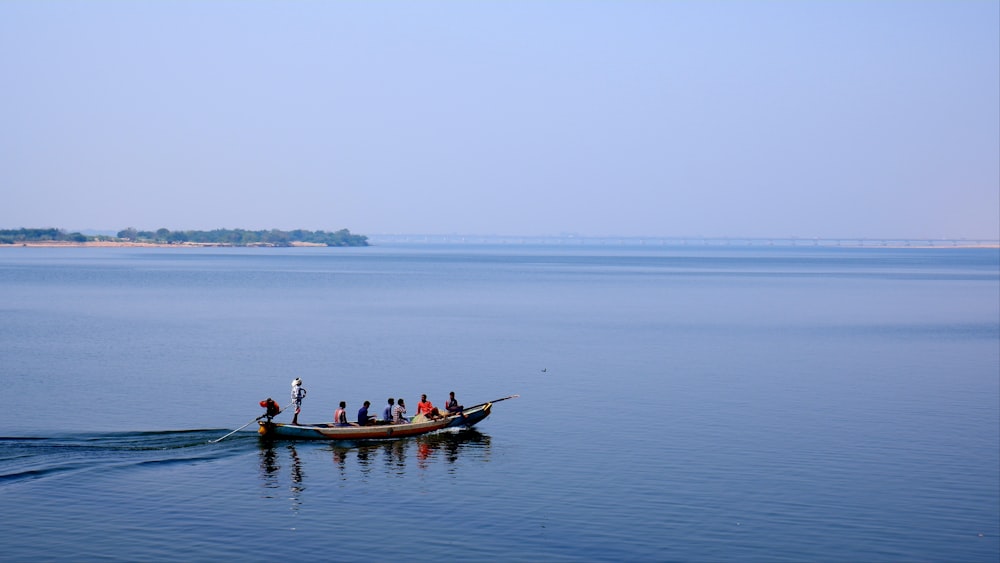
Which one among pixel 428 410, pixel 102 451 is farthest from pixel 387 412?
pixel 102 451

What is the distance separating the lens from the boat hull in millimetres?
40000

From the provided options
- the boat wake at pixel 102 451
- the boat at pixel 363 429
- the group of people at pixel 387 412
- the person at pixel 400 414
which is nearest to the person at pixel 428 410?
the group of people at pixel 387 412

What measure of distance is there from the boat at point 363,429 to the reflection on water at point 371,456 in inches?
10.5

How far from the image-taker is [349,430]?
133 feet

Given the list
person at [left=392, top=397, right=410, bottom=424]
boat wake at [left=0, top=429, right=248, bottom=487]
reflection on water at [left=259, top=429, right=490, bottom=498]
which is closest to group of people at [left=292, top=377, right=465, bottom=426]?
person at [left=392, top=397, right=410, bottom=424]

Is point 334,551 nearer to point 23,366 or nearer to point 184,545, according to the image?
point 184,545

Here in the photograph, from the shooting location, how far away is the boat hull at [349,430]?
4000cm

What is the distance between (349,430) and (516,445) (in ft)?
21.5

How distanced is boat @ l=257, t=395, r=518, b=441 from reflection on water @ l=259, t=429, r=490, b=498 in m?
0.27

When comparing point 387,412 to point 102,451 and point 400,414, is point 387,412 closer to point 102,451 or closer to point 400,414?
point 400,414

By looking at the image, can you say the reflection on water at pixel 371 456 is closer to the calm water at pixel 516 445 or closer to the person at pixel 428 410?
the calm water at pixel 516 445

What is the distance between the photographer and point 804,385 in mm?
55375

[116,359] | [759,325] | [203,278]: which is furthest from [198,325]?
[203,278]

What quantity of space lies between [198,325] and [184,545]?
57.3 metres
